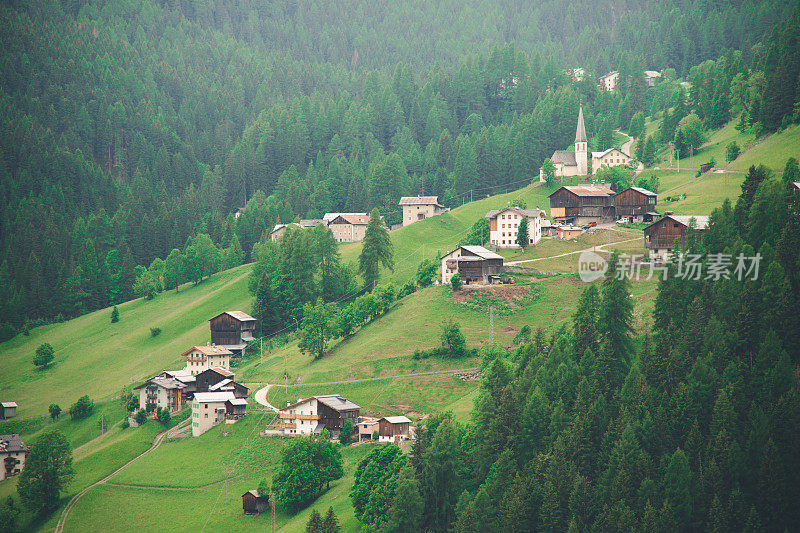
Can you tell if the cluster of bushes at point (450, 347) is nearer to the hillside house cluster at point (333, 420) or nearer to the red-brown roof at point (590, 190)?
the hillside house cluster at point (333, 420)

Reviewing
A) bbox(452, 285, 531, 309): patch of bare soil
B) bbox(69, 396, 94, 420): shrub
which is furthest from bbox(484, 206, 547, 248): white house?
bbox(69, 396, 94, 420): shrub

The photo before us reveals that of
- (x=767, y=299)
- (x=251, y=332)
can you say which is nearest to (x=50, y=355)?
(x=251, y=332)

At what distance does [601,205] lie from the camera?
382ft

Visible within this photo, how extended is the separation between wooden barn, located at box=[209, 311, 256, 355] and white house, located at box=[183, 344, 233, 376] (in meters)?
4.78

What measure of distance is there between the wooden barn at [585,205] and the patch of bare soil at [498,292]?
71.9ft

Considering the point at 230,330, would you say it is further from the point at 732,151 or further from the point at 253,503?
the point at 732,151

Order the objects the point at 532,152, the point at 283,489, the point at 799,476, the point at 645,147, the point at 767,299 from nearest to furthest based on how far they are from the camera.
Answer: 1. the point at 799,476
2. the point at 767,299
3. the point at 283,489
4. the point at 645,147
5. the point at 532,152

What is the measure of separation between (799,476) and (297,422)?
47.1m

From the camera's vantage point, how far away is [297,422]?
280ft

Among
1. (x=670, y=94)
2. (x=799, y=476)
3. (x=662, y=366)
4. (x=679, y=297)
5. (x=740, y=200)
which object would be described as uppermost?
(x=670, y=94)

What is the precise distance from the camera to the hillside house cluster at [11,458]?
317 ft

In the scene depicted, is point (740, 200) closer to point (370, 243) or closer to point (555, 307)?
point (555, 307)

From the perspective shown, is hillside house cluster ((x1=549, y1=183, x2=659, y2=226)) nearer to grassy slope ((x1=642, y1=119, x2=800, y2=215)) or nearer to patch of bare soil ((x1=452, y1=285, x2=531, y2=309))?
grassy slope ((x1=642, y1=119, x2=800, y2=215))

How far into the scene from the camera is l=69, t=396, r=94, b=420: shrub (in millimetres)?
105250
